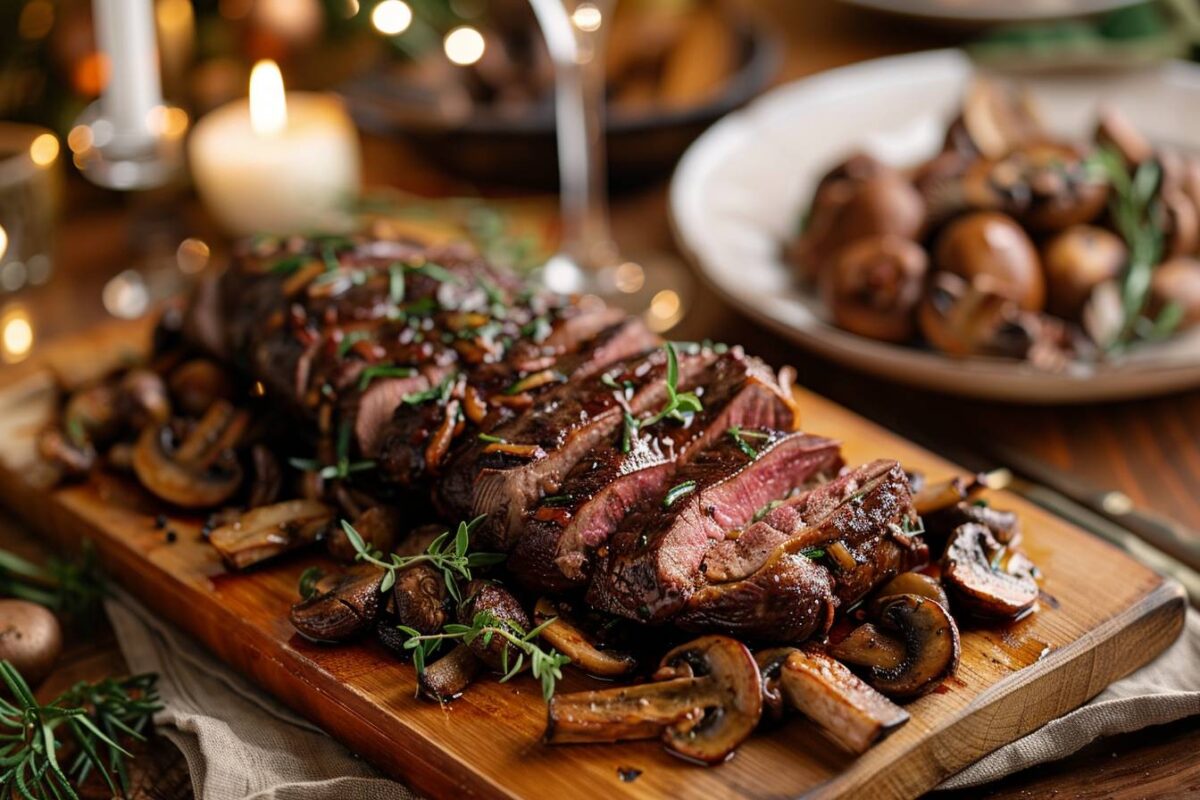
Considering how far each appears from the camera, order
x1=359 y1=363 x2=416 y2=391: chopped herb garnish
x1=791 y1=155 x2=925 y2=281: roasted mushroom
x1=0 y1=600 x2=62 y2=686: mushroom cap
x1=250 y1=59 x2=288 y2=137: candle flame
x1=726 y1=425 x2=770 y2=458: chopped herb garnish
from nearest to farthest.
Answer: x1=726 y1=425 x2=770 y2=458: chopped herb garnish, x1=0 y1=600 x2=62 y2=686: mushroom cap, x1=359 y1=363 x2=416 y2=391: chopped herb garnish, x1=791 y1=155 x2=925 y2=281: roasted mushroom, x1=250 y1=59 x2=288 y2=137: candle flame

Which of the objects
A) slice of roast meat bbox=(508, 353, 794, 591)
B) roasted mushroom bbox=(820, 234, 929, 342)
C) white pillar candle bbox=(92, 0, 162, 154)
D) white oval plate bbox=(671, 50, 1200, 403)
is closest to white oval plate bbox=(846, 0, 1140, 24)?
white oval plate bbox=(671, 50, 1200, 403)

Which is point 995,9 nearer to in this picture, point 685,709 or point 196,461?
point 196,461

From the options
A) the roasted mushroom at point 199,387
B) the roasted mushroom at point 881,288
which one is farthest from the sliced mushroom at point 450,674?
the roasted mushroom at point 881,288

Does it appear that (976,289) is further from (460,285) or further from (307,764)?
(307,764)

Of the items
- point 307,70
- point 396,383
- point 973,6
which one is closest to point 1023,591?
point 396,383

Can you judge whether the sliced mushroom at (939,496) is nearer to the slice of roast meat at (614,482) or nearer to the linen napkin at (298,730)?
the slice of roast meat at (614,482)

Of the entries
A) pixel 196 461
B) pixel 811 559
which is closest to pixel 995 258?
pixel 811 559

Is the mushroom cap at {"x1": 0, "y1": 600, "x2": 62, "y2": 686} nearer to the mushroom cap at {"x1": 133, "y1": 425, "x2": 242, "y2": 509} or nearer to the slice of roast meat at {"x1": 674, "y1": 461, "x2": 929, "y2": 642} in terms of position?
the mushroom cap at {"x1": 133, "y1": 425, "x2": 242, "y2": 509}
